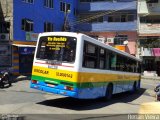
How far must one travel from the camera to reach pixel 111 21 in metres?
51.3

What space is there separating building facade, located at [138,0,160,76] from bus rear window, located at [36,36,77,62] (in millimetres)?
32863

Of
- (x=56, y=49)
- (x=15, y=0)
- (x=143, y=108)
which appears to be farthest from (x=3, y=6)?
(x=143, y=108)

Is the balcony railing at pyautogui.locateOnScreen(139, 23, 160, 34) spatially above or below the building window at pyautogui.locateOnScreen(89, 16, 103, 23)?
below

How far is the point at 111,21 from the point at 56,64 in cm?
3552

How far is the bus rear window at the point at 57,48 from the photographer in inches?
640

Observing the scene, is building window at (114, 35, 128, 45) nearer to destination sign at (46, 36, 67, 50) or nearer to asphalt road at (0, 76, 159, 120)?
asphalt road at (0, 76, 159, 120)

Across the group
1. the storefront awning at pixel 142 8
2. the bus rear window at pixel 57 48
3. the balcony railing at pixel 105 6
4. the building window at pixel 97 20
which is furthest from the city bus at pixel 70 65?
the building window at pixel 97 20

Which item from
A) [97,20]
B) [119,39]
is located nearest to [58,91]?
[119,39]

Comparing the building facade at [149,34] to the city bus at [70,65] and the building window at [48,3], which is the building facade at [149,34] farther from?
the city bus at [70,65]

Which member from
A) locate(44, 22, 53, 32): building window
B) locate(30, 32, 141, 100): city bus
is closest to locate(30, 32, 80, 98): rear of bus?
locate(30, 32, 141, 100): city bus

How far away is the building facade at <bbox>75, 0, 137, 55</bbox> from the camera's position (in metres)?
50.1

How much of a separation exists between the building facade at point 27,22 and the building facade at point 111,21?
4948mm

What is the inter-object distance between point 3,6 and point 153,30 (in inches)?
799

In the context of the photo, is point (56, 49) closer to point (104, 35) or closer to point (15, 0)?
point (15, 0)
